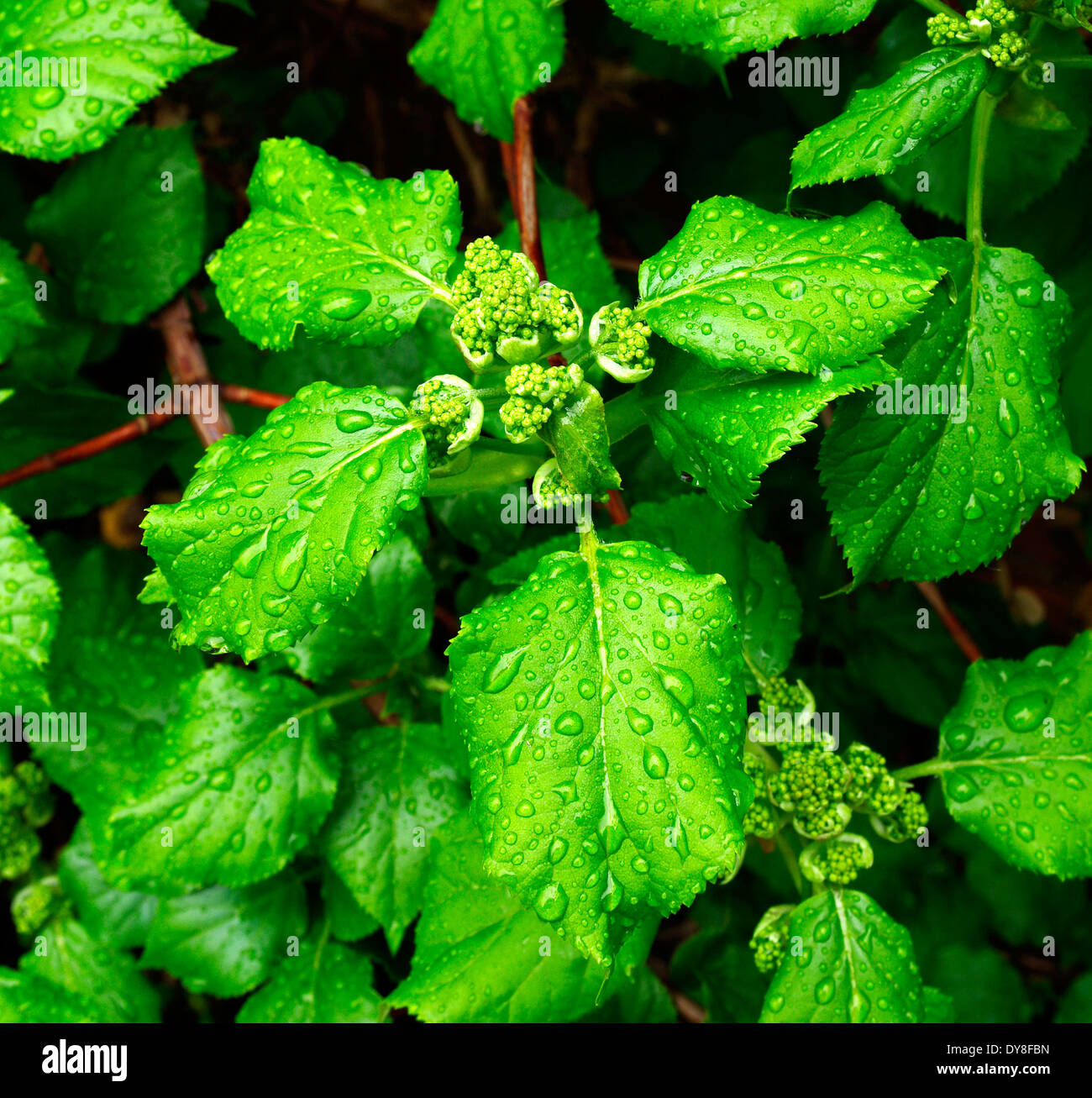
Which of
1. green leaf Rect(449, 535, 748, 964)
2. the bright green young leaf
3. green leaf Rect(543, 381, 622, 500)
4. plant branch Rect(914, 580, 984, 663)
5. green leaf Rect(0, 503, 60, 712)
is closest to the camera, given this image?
green leaf Rect(449, 535, 748, 964)

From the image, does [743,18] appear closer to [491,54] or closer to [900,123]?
[900,123]

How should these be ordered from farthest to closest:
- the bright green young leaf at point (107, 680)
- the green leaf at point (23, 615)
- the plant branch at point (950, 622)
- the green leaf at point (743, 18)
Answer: the plant branch at point (950, 622) → the bright green young leaf at point (107, 680) → the green leaf at point (23, 615) → the green leaf at point (743, 18)

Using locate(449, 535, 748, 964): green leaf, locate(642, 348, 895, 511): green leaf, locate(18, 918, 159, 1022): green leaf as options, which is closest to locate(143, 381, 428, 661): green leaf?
locate(449, 535, 748, 964): green leaf

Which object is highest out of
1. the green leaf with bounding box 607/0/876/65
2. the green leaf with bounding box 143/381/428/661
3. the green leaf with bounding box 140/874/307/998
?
the green leaf with bounding box 607/0/876/65

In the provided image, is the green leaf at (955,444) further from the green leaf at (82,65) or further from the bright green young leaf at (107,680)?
the bright green young leaf at (107,680)

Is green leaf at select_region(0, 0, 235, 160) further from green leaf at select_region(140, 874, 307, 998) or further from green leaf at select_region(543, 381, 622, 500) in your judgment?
green leaf at select_region(140, 874, 307, 998)

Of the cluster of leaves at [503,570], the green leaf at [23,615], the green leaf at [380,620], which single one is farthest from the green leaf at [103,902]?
the green leaf at [380,620]
